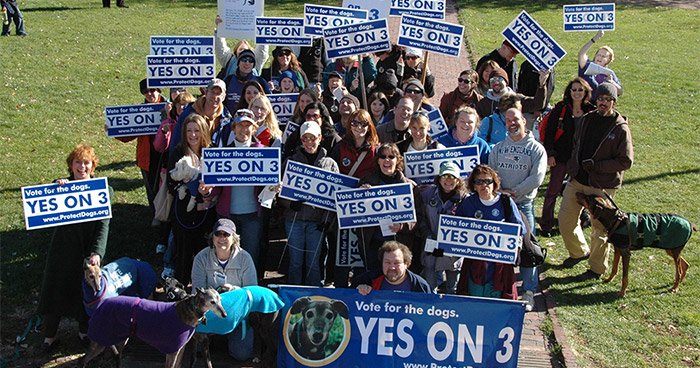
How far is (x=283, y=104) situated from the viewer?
418 inches

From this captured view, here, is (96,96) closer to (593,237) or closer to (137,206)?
(137,206)

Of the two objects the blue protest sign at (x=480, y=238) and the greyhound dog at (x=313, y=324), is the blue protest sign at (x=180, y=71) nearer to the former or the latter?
the greyhound dog at (x=313, y=324)

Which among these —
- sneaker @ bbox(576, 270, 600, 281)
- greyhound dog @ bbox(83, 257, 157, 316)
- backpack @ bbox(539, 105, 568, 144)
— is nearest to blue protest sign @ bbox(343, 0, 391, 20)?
backpack @ bbox(539, 105, 568, 144)

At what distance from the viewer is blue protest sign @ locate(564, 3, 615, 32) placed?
12.2 m

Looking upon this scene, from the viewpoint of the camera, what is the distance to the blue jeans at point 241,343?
24.8 ft

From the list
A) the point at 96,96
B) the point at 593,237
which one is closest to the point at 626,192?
the point at 593,237

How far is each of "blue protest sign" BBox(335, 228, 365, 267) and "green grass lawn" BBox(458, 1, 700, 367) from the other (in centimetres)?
250

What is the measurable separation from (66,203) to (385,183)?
3.29 metres

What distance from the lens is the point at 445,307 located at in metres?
7.07

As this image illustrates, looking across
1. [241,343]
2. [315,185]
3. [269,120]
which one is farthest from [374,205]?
[269,120]

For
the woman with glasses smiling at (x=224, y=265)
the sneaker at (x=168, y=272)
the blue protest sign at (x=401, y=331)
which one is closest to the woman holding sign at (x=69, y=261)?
the woman with glasses smiling at (x=224, y=265)

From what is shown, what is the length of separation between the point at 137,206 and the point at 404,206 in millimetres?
5462

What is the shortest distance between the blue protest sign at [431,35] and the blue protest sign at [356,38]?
46 cm

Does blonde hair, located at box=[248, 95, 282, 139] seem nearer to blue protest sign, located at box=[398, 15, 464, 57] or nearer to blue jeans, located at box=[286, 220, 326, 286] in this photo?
blue jeans, located at box=[286, 220, 326, 286]
